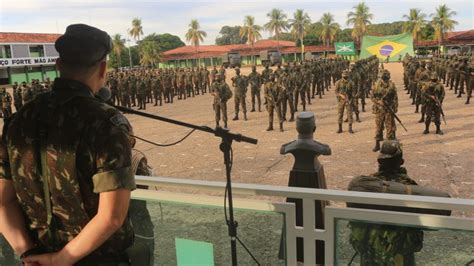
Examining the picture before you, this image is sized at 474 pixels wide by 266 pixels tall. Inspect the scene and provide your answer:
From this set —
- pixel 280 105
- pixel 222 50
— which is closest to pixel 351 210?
pixel 280 105

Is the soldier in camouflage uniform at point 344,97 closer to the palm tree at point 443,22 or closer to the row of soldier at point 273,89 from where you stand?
the row of soldier at point 273,89

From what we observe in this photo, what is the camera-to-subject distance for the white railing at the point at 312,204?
61.6 inches

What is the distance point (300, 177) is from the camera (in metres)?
2.21

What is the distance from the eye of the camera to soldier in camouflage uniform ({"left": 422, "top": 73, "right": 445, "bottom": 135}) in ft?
30.4

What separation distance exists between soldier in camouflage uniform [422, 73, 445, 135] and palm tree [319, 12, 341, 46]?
6349 centimetres

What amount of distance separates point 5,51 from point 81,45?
1832 inches

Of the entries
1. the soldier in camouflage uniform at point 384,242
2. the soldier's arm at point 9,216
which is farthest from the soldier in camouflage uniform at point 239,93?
A: the soldier's arm at point 9,216

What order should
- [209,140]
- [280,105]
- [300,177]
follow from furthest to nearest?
[280,105], [209,140], [300,177]

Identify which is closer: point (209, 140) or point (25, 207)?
point (25, 207)

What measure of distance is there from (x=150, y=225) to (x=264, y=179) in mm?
4795

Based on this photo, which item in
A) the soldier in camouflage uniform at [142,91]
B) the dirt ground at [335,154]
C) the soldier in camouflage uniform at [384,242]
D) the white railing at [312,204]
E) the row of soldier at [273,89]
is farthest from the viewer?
the soldier in camouflage uniform at [142,91]

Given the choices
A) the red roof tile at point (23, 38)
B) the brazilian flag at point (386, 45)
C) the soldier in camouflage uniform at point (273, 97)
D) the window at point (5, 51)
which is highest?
the red roof tile at point (23, 38)

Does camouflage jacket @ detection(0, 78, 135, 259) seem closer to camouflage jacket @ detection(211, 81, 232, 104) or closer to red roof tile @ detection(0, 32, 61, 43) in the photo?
camouflage jacket @ detection(211, 81, 232, 104)

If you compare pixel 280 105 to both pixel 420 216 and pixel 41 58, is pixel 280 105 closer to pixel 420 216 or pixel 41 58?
pixel 420 216
